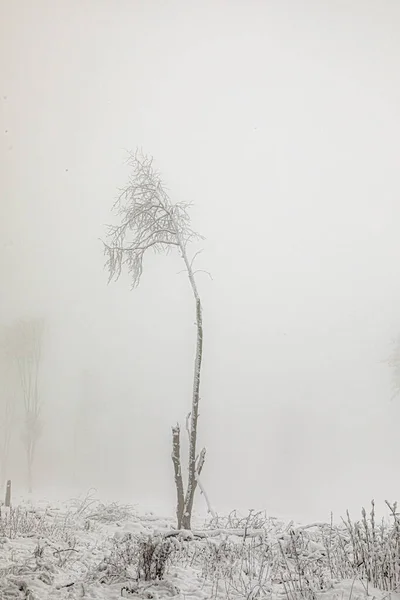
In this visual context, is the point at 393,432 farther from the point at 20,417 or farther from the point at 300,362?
the point at 300,362

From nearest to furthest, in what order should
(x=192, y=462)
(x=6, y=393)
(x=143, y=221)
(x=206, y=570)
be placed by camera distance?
1. (x=206, y=570)
2. (x=192, y=462)
3. (x=143, y=221)
4. (x=6, y=393)

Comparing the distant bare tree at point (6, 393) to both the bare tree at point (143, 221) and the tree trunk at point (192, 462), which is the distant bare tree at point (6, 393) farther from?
the tree trunk at point (192, 462)

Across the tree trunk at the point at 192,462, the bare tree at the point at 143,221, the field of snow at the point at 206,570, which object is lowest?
the field of snow at the point at 206,570

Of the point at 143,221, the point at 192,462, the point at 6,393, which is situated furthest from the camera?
the point at 6,393

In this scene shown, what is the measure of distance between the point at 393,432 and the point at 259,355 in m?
44.9

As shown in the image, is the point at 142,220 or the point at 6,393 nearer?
the point at 142,220

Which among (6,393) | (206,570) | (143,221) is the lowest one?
(206,570)

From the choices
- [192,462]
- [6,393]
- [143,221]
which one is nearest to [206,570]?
[192,462]

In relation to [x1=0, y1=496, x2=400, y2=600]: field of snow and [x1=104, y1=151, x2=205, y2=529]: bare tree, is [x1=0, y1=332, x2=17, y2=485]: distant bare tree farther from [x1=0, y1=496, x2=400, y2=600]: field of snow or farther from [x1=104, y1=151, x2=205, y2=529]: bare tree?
[x1=0, y1=496, x2=400, y2=600]: field of snow

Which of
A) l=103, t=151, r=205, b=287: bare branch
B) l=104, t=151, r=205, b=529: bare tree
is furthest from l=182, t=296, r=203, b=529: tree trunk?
l=103, t=151, r=205, b=287: bare branch

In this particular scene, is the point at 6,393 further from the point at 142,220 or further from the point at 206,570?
the point at 206,570

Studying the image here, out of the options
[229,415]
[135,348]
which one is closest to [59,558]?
[229,415]

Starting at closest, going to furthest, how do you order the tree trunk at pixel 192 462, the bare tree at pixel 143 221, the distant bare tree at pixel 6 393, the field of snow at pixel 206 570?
the field of snow at pixel 206 570, the tree trunk at pixel 192 462, the bare tree at pixel 143 221, the distant bare tree at pixel 6 393

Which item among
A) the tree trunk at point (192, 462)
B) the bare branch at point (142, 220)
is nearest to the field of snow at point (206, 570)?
the tree trunk at point (192, 462)
